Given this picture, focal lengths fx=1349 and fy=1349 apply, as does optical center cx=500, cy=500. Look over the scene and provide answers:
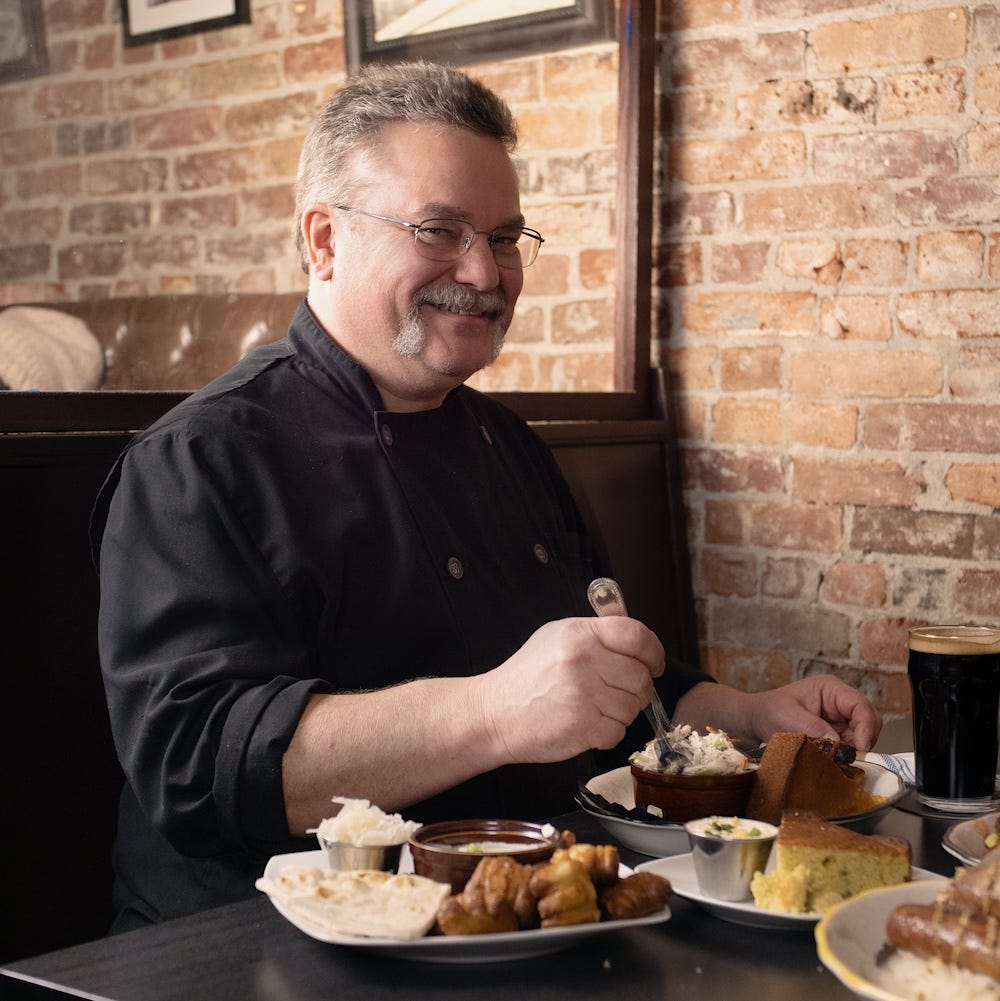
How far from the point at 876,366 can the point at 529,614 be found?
1.24 m

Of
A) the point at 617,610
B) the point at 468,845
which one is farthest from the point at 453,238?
the point at 468,845

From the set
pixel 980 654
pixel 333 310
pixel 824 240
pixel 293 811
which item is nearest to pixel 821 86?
pixel 824 240

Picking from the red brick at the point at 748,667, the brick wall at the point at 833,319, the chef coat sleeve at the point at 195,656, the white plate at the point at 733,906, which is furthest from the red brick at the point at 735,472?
the white plate at the point at 733,906

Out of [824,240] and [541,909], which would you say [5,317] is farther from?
[824,240]

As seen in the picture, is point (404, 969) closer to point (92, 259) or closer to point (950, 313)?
point (92, 259)

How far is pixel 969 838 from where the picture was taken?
1.21 meters

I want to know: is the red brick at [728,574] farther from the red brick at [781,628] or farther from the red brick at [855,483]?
the red brick at [855,483]

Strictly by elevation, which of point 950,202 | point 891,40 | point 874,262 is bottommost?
point 874,262

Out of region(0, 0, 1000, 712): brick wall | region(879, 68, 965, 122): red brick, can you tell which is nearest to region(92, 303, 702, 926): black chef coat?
region(0, 0, 1000, 712): brick wall

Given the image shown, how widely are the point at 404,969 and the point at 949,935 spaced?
360 mm

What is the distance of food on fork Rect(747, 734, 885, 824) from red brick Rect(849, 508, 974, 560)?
1.42 m

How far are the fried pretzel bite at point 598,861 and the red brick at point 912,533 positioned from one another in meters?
1.81

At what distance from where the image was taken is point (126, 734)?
1378 mm

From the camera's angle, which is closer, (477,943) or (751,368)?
(477,943)
